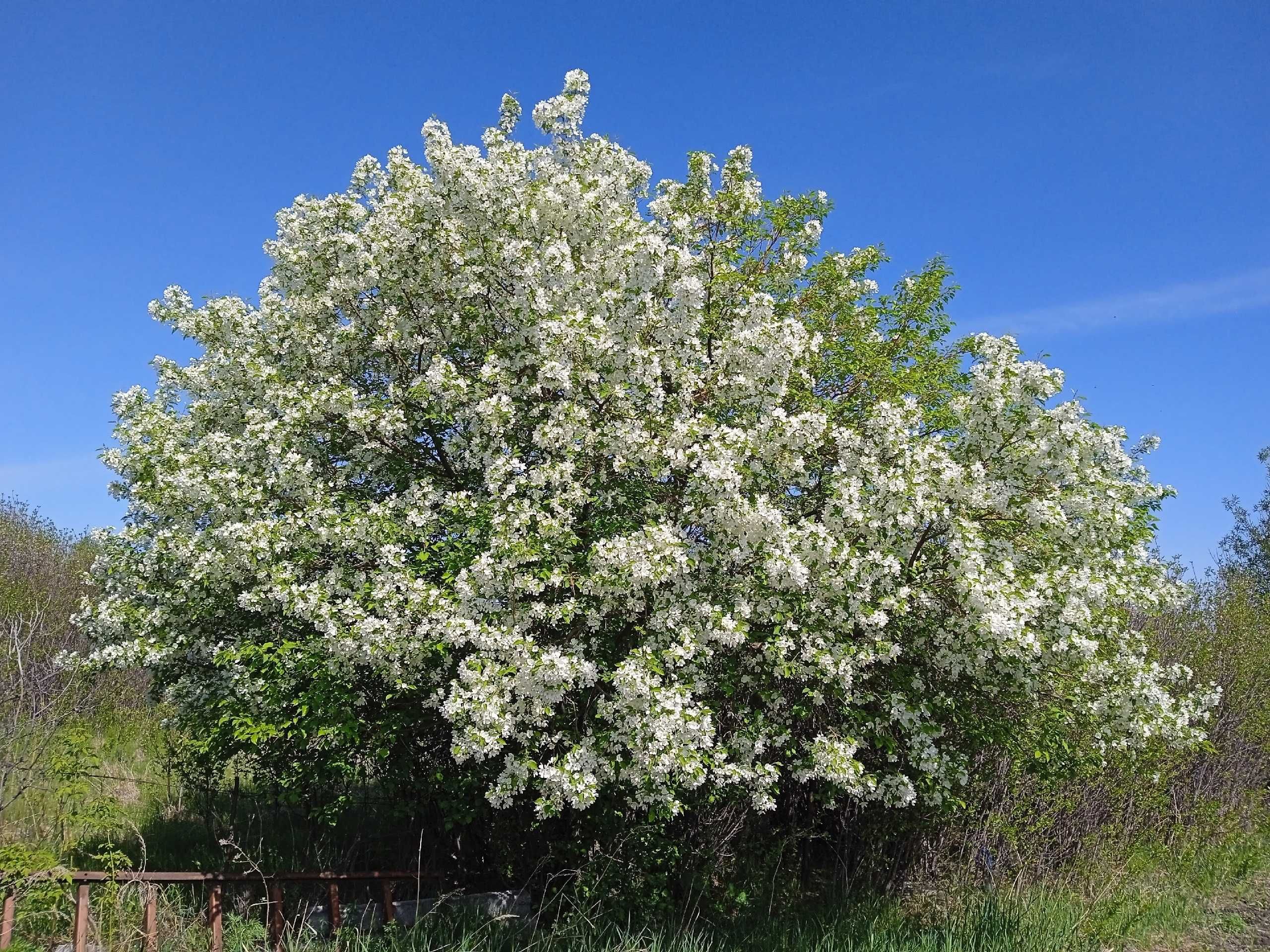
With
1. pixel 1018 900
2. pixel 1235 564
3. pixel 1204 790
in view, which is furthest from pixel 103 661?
pixel 1235 564

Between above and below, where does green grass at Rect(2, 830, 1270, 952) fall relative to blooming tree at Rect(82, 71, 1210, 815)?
below

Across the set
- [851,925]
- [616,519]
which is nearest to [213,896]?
[616,519]

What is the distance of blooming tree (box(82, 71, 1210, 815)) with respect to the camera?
19.6ft

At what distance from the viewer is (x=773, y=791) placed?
6770 millimetres

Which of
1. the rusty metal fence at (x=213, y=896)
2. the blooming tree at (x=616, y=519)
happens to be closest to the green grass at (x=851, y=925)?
the rusty metal fence at (x=213, y=896)

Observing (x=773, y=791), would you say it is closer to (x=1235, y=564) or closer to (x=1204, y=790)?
(x=1204, y=790)

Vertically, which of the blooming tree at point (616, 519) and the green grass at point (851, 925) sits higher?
the blooming tree at point (616, 519)

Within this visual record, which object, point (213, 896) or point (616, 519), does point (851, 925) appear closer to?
point (616, 519)

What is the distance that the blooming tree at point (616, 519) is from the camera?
19.6ft

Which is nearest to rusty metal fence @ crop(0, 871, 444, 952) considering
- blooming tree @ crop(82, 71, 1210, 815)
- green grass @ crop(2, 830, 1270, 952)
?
green grass @ crop(2, 830, 1270, 952)

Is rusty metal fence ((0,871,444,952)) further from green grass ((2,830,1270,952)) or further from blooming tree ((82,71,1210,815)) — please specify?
blooming tree ((82,71,1210,815))

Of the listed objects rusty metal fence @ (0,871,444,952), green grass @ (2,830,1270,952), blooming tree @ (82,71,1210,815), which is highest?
blooming tree @ (82,71,1210,815)

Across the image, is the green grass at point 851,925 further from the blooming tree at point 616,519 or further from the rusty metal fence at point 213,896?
the blooming tree at point 616,519

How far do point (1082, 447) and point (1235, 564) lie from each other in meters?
28.0
